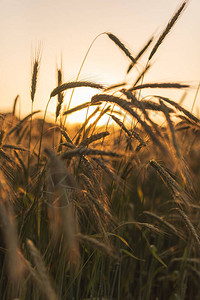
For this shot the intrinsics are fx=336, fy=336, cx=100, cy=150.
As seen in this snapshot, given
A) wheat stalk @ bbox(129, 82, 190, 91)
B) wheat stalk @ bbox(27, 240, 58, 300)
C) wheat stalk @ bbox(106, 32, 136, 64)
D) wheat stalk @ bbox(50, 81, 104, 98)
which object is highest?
wheat stalk @ bbox(106, 32, 136, 64)

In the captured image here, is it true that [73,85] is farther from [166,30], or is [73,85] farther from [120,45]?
[166,30]

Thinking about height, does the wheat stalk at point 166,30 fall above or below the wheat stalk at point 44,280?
above

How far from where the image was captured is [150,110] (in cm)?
176

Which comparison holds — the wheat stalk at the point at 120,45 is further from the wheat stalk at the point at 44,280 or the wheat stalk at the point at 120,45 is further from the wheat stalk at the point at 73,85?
the wheat stalk at the point at 44,280

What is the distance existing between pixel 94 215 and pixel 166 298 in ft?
6.07

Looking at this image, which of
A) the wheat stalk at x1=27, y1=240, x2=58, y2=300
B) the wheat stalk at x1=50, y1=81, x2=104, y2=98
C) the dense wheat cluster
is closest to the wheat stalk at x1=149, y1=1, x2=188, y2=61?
the dense wheat cluster

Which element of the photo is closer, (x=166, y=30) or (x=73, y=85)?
(x=73, y=85)

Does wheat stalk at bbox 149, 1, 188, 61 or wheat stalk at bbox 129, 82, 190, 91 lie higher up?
wheat stalk at bbox 149, 1, 188, 61

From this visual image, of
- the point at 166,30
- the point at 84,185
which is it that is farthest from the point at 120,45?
the point at 84,185

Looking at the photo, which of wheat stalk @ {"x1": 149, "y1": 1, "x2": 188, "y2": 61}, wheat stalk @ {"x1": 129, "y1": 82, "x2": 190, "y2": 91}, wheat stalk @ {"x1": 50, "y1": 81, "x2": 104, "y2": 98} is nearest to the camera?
wheat stalk @ {"x1": 129, "y1": 82, "x2": 190, "y2": 91}

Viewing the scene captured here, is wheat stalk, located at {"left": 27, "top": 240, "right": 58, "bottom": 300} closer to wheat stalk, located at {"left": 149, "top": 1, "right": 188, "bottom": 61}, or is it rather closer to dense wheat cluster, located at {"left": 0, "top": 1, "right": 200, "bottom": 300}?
dense wheat cluster, located at {"left": 0, "top": 1, "right": 200, "bottom": 300}

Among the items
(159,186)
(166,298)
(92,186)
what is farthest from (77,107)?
(159,186)

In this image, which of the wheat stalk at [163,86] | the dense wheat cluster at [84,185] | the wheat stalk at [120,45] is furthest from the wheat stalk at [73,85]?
the wheat stalk at [120,45]

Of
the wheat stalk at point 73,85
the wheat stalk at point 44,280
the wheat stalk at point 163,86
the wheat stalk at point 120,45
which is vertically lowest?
the wheat stalk at point 44,280
